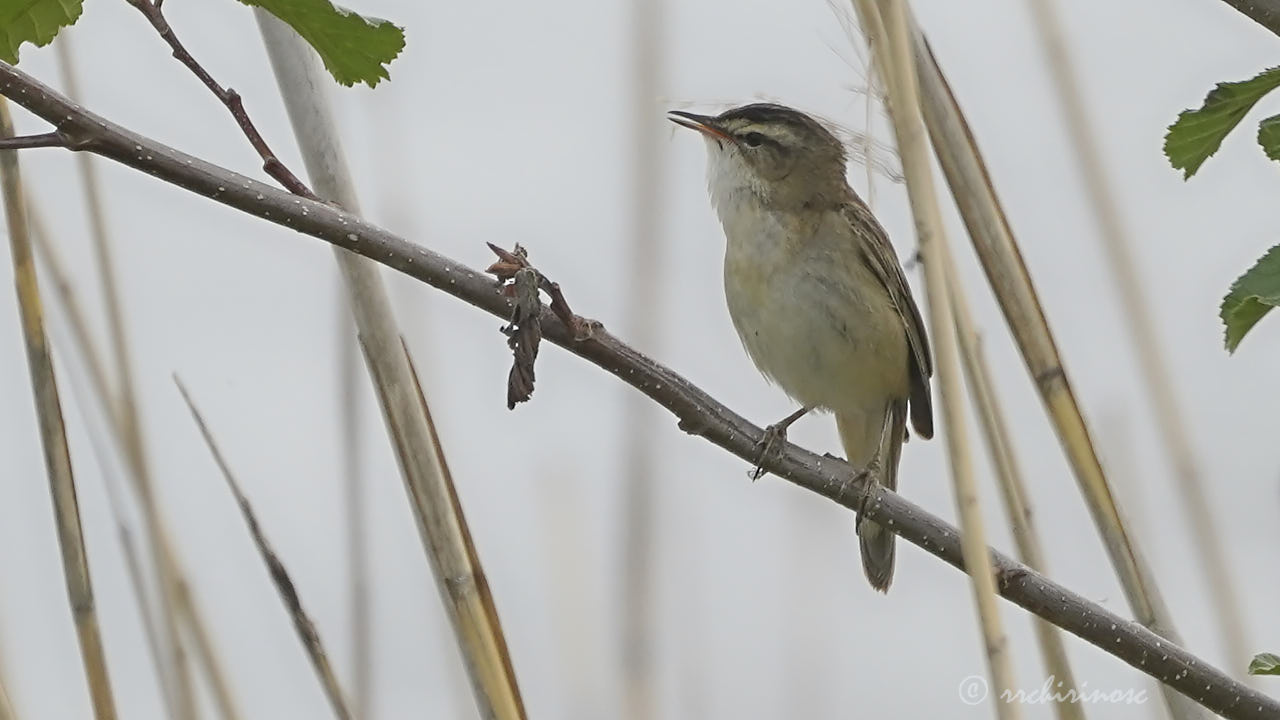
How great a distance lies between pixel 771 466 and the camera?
1.66 meters

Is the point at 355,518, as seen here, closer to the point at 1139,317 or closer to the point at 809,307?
the point at 809,307

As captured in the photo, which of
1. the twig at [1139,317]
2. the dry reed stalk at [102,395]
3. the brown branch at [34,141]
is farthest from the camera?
the twig at [1139,317]

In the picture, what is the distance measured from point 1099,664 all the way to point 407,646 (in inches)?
63.6

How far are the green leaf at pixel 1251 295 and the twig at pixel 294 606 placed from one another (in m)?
1.22

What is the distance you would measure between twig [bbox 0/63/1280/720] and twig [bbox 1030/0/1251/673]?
2.89 ft

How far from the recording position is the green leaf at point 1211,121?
127 centimetres

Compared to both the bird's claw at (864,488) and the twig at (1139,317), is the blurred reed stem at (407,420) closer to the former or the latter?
the bird's claw at (864,488)

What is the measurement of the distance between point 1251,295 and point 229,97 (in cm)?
91

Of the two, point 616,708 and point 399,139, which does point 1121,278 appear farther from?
point 399,139

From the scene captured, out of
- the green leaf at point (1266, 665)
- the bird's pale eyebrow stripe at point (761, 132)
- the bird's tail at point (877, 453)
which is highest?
the bird's pale eyebrow stripe at point (761, 132)

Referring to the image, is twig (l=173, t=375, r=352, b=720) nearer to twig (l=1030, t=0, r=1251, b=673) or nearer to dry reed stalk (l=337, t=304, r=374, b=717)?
dry reed stalk (l=337, t=304, r=374, b=717)

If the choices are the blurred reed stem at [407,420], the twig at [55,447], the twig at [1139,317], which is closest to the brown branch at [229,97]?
the blurred reed stem at [407,420]

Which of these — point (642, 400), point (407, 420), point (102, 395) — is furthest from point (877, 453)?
point (102, 395)

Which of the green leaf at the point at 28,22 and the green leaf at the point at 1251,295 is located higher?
the green leaf at the point at 28,22
